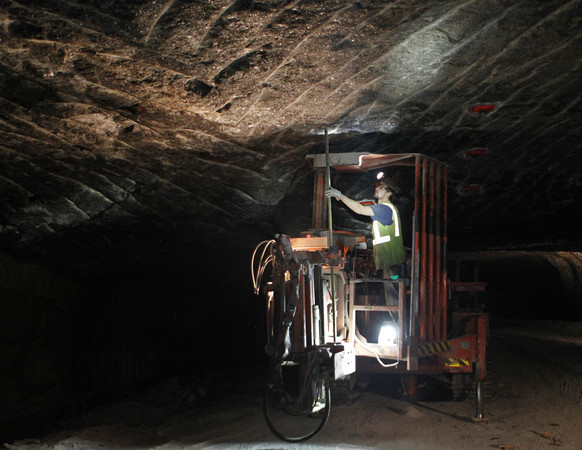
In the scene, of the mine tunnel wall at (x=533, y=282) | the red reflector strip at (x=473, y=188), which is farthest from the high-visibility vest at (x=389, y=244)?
the mine tunnel wall at (x=533, y=282)

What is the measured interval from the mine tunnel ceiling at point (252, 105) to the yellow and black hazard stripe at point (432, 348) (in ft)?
7.78

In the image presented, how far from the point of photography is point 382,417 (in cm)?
602

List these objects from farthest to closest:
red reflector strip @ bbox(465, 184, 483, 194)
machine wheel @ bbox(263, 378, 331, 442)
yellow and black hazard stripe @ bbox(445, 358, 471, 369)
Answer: red reflector strip @ bbox(465, 184, 483, 194) < yellow and black hazard stripe @ bbox(445, 358, 471, 369) < machine wheel @ bbox(263, 378, 331, 442)

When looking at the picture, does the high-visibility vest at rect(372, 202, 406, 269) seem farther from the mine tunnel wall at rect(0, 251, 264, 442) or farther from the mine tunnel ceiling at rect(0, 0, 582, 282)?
the mine tunnel wall at rect(0, 251, 264, 442)

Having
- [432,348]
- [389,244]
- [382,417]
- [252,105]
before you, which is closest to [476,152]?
[389,244]

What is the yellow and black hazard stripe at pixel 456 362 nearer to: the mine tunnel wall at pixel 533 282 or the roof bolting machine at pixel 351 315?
the roof bolting machine at pixel 351 315

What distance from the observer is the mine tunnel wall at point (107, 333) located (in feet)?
27.2

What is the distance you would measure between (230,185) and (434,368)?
359 cm

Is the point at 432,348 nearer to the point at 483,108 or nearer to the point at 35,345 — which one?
the point at 483,108

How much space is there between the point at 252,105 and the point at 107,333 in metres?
7.33

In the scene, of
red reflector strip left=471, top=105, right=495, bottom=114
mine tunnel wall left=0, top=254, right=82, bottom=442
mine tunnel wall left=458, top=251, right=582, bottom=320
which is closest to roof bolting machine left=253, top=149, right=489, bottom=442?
red reflector strip left=471, top=105, right=495, bottom=114

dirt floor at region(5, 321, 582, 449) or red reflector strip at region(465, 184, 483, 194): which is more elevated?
red reflector strip at region(465, 184, 483, 194)

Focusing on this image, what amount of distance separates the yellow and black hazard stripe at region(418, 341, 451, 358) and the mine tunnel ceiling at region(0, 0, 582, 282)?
2372mm

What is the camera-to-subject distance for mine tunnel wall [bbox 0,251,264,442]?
8.28 meters
